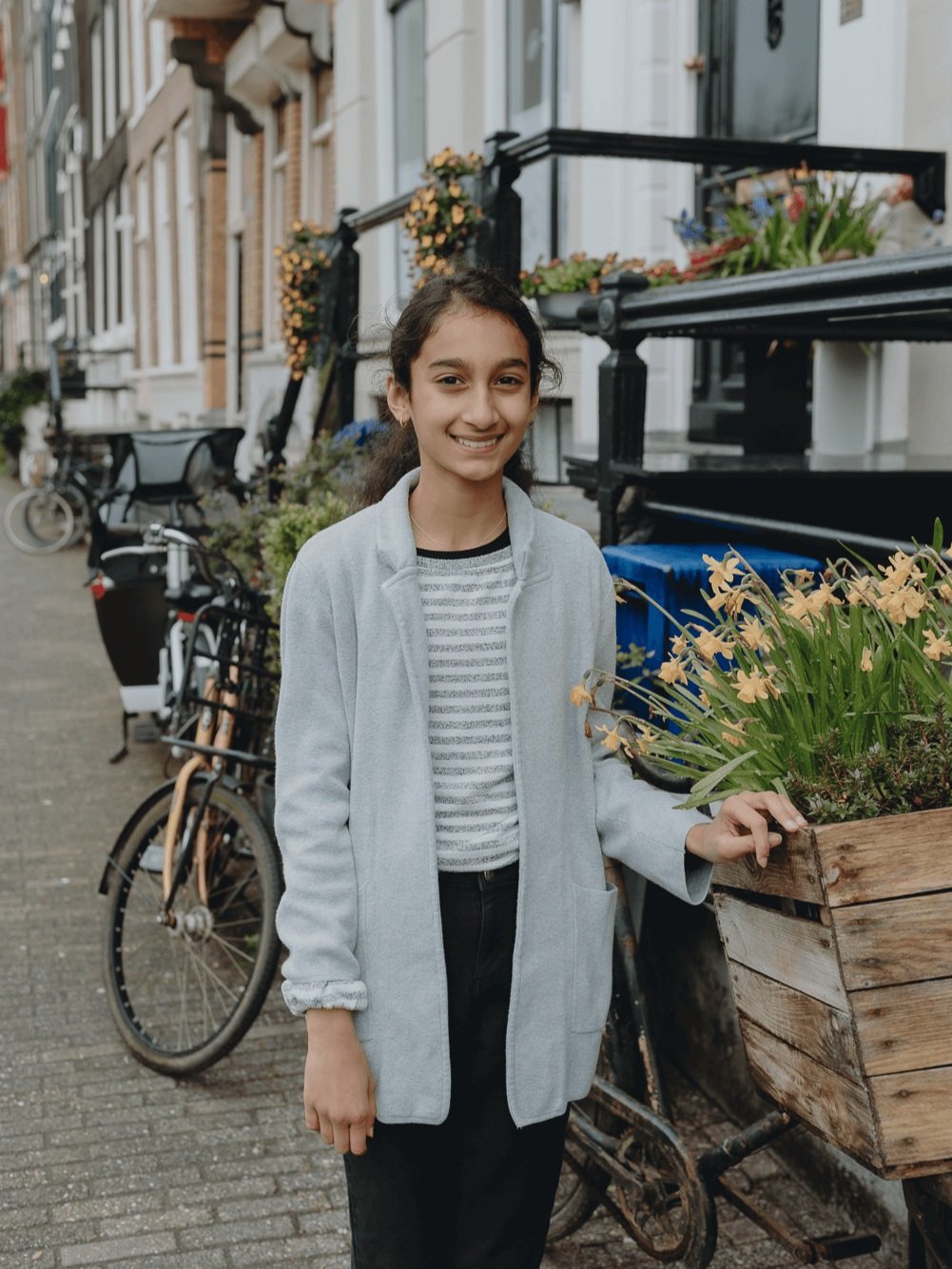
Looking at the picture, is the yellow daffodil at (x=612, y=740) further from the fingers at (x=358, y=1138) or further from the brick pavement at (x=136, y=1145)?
the brick pavement at (x=136, y=1145)

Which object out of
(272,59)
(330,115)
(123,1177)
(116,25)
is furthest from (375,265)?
(116,25)

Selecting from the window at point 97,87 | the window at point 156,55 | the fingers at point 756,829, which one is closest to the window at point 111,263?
the window at point 97,87

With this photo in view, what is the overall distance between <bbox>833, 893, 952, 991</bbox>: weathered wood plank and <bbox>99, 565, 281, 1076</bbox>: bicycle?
2528mm

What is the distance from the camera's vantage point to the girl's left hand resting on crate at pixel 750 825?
187cm

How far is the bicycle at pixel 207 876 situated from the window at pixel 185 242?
15930mm

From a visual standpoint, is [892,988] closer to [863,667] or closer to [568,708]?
[863,667]

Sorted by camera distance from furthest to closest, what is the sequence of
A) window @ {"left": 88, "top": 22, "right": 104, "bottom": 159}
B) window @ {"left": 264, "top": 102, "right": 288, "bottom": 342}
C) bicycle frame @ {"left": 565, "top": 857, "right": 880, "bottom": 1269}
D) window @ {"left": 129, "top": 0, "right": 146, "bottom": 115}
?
window @ {"left": 88, "top": 22, "right": 104, "bottom": 159} → window @ {"left": 129, "top": 0, "right": 146, "bottom": 115} → window @ {"left": 264, "top": 102, "right": 288, "bottom": 342} → bicycle frame @ {"left": 565, "top": 857, "right": 880, "bottom": 1269}

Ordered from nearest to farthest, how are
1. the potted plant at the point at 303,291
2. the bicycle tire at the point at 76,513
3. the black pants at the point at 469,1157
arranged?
the black pants at the point at 469,1157 < the potted plant at the point at 303,291 < the bicycle tire at the point at 76,513

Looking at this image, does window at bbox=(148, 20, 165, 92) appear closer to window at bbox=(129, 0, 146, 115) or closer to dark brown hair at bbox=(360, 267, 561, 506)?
window at bbox=(129, 0, 146, 115)

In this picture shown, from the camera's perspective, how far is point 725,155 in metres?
5.94

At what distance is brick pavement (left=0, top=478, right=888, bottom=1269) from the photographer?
11.2 feet

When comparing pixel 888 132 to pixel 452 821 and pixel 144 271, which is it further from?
pixel 144 271

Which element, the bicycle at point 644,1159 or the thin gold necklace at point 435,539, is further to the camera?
the bicycle at point 644,1159

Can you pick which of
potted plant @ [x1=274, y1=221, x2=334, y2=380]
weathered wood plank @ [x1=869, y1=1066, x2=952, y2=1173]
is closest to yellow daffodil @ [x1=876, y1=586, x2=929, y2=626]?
weathered wood plank @ [x1=869, y1=1066, x2=952, y2=1173]
